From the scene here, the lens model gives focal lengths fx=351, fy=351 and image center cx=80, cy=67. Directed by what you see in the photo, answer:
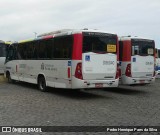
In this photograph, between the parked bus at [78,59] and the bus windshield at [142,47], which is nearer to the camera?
the parked bus at [78,59]

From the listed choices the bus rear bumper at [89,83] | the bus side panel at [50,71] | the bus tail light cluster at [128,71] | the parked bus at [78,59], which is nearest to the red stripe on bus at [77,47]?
the parked bus at [78,59]

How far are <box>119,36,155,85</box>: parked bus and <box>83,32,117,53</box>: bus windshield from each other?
1.89m

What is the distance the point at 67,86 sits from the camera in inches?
587

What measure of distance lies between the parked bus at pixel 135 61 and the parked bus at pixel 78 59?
1780 millimetres

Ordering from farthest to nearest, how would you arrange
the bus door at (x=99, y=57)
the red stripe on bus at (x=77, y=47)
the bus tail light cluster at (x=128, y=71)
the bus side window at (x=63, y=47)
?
the bus tail light cluster at (x=128, y=71)
the bus side window at (x=63, y=47)
the bus door at (x=99, y=57)
the red stripe on bus at (x=77, y=47)

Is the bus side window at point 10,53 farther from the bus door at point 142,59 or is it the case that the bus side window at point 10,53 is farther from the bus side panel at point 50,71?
the bus door at point 142,59

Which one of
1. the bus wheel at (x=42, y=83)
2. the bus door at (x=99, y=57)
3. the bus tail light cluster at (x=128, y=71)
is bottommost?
the bus wheel at (x=42, y=83)

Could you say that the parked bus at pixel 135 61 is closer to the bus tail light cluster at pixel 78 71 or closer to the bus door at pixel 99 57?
the bus door at pixel 99 57

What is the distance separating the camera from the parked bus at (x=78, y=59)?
1448 cm

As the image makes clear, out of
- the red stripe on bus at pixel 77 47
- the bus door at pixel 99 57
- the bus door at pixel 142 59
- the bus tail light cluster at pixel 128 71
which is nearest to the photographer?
the red stripe on bus at pixel 77 47

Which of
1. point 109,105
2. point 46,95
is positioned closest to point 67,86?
point 46,95

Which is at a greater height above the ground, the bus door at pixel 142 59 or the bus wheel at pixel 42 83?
the bus door at pixel 142 59

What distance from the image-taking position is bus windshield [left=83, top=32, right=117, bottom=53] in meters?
14.7

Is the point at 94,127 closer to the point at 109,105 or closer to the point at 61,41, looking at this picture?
the point at 109,105
